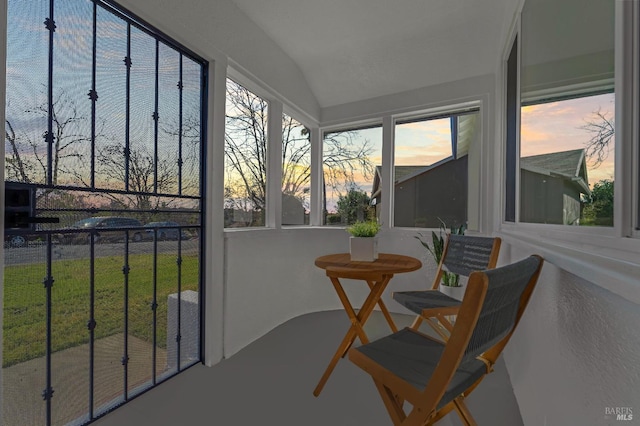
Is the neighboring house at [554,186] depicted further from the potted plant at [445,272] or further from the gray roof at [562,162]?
the potted plant at [445,272]

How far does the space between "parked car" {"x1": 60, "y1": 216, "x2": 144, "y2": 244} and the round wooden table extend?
1132mm

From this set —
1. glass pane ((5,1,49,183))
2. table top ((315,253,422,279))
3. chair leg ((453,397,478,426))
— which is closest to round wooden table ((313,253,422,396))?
table top ((315,253,422,279))

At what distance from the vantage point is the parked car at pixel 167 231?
1734 millimetres

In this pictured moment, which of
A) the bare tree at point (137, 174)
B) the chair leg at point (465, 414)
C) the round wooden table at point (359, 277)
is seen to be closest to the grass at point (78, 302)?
the bare tree at point (137, 174)

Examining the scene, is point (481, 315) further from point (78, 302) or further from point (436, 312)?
point (78, 302)

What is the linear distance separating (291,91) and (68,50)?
196cm

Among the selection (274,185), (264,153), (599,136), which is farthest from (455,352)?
(264,153)

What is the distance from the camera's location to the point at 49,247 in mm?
1289

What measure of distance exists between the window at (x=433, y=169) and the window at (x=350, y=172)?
8.9 inches

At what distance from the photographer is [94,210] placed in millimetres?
1460

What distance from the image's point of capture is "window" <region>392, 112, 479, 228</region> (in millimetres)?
2965

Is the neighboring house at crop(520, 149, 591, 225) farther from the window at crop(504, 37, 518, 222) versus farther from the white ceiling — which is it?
the white ceiling

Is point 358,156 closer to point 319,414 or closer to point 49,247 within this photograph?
point 319,414

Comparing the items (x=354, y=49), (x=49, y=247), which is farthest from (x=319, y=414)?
(x=354, y=49)
